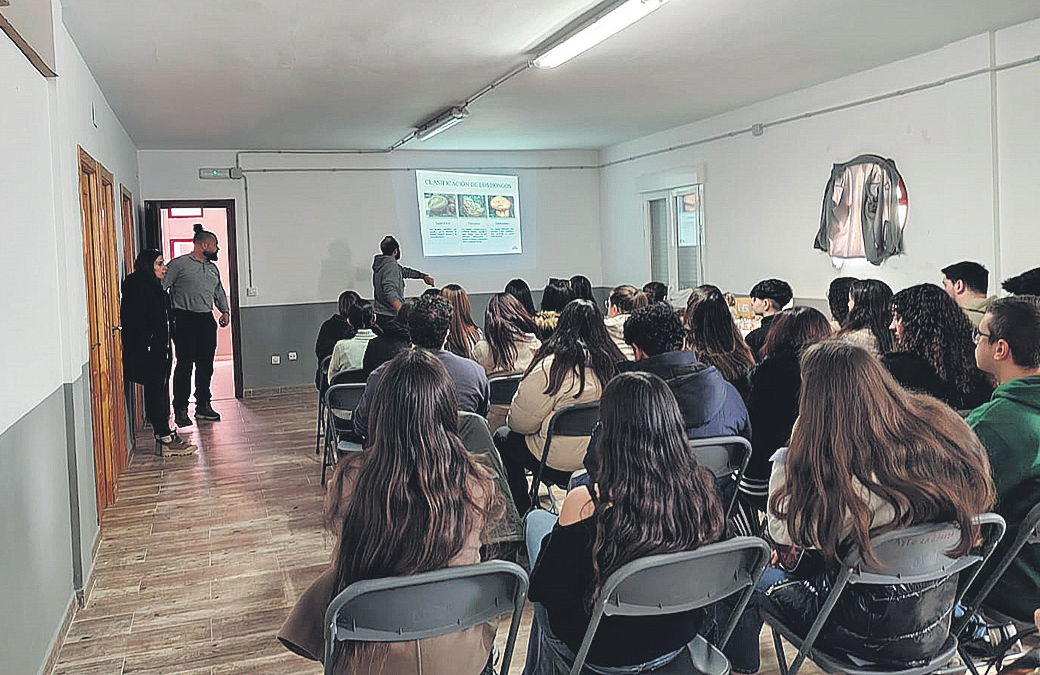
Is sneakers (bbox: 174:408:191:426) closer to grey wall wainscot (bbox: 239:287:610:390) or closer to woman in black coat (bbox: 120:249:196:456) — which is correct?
woman in black coat (bbox: 120:249:196:456)

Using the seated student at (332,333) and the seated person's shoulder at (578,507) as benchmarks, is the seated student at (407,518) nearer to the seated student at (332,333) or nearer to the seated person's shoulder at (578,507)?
the seated person's shoulder at (578,507)

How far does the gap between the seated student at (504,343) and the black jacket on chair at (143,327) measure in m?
2.78

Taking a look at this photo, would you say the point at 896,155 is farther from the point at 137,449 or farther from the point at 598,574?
the point at 137,449

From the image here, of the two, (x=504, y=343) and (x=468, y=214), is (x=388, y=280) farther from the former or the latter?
(x=504, y=343)

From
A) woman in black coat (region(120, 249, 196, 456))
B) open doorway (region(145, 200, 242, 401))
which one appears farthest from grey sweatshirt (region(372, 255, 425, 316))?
woman in black coat (region(120, 249, 196, 456))

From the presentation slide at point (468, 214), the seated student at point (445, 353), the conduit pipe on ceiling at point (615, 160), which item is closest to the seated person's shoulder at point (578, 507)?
the seated student at point (445, 353)

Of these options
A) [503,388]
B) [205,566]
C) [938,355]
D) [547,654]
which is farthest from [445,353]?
[938,355]

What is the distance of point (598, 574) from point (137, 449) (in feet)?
18.7

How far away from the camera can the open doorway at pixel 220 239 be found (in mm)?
9297

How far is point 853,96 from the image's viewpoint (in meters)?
6.45

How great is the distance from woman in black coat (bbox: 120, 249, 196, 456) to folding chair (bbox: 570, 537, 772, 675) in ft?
16.3

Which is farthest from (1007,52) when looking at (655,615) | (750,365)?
(655,615)

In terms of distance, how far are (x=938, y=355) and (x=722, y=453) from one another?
3.39 ft

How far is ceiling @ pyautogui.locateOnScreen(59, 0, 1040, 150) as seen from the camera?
4367mm
